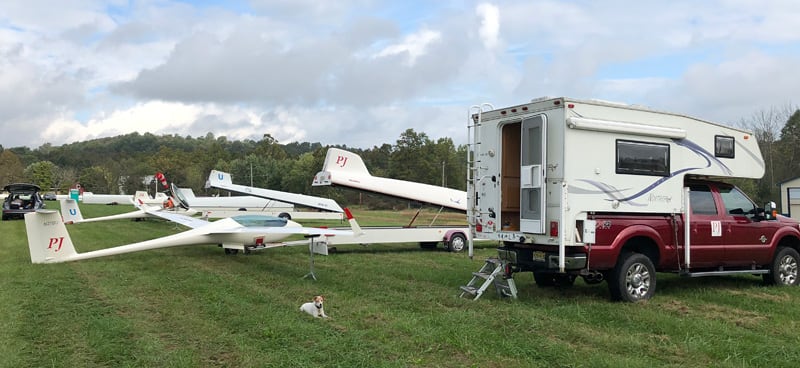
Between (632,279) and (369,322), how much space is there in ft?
13.2

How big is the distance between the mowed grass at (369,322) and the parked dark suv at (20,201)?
2174cm

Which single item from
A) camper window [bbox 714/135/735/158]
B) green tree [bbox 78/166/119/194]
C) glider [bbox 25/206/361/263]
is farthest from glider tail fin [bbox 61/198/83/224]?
green tree [bbox 78/166/119/194]

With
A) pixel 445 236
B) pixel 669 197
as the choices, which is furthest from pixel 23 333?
pixel 445 236

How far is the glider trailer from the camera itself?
7.85 m

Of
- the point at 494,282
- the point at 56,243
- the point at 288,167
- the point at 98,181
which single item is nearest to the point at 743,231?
the point at 494,282

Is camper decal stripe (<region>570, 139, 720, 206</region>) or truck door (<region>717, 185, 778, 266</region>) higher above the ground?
camper decal stripe (<region>570, 139, 720, 206</region>)

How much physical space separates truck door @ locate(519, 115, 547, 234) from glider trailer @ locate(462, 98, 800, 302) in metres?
0.02

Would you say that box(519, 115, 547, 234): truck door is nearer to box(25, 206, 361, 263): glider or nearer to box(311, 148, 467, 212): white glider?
box(25, 206, 361, 263): glider

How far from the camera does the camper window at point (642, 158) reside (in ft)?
27.1

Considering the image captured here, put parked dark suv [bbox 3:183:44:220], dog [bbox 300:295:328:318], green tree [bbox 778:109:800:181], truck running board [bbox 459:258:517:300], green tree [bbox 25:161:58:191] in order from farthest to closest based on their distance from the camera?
1. green tree [bbox 25:161:58:191]
2. green tree [bbox 778:109:800:181]
3. parked dark suv [bbox 3:183:44:220]
4. truck running board [bbox 459:258:517:300]
5. dog [bbox 300:295:328:318]

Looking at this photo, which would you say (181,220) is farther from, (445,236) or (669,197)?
(669,197)

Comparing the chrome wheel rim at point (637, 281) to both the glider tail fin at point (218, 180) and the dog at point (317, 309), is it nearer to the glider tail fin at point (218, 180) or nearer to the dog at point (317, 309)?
the dog at point (317, 309)

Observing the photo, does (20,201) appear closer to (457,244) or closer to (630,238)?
(457,244)

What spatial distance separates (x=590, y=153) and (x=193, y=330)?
19.1 feet
